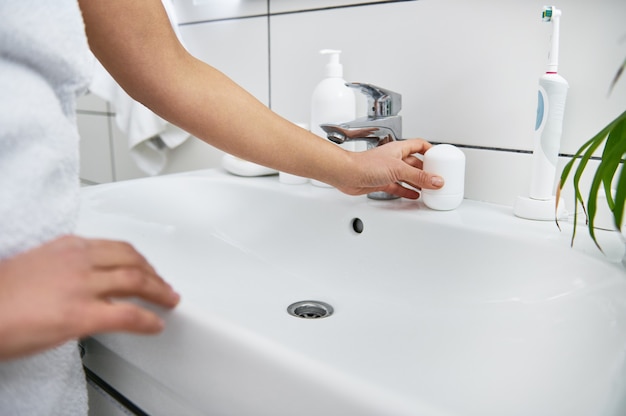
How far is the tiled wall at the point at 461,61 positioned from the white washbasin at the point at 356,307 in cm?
11

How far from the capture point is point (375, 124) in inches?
28.5

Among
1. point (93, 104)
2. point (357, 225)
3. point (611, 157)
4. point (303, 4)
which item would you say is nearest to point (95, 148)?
point (93, 104)

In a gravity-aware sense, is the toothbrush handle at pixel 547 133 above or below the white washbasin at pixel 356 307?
above

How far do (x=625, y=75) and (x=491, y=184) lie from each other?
209 millimetres

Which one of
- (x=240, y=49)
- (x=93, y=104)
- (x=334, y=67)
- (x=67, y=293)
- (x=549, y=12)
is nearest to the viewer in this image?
(x=67, y=293)

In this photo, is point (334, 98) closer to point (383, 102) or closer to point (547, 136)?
point (383, 102)

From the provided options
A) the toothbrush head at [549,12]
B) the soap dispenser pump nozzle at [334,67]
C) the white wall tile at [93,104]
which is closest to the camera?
the toothbrush head at [549,12]

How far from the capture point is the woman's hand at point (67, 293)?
0.96ft

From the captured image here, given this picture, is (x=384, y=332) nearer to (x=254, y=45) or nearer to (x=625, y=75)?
(x=625, y=75)

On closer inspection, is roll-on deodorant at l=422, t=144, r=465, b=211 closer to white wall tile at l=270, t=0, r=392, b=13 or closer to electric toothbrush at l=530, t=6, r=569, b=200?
electric toothbrush at l=530, t=6, r=569, b=200

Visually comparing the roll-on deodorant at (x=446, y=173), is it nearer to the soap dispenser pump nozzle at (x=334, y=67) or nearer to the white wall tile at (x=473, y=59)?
the white wall tile at (x=473, y=59)

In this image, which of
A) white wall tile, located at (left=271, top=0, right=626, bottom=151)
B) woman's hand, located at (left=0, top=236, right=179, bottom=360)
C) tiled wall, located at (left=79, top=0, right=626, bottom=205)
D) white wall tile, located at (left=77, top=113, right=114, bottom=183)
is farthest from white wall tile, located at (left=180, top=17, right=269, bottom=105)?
woman's hand, located at (left=0, top=236, right=179, bottom=360)

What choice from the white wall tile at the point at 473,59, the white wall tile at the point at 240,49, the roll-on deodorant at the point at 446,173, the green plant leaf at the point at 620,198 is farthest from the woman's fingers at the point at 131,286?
the white wall tile at the point at 240,49

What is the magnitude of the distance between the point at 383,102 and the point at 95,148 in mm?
1015
